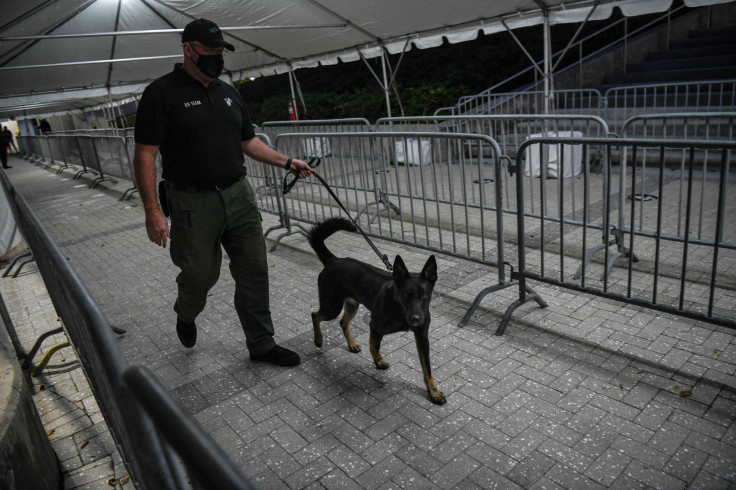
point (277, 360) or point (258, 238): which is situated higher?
point (258, 238)

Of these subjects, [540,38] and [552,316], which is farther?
[540,38]

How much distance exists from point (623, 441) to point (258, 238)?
267cm

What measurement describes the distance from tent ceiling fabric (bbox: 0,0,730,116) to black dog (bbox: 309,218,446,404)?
7.31 meters

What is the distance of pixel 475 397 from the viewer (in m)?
3.35

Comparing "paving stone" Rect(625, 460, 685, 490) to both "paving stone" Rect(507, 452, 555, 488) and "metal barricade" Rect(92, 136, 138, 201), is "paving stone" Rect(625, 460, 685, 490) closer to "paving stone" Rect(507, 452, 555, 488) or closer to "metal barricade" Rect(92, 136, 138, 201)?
"paving stone" Rect(507, 452, 555, 488)

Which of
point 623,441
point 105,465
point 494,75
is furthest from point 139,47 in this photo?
point 623,441

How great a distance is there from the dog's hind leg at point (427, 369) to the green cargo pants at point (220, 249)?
1.28 meters

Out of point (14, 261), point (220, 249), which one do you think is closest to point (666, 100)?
point (220, 249)

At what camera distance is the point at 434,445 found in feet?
9.66

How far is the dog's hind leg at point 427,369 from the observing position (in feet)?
10.7

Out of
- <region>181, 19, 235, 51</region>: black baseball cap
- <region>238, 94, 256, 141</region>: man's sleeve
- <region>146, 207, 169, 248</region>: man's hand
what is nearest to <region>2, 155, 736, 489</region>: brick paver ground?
<region>146, 207, 169, 248</region>: man's hand

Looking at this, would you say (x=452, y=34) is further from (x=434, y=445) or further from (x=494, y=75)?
(x=434, y=445)

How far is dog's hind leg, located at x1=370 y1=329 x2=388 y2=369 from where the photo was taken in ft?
11.6

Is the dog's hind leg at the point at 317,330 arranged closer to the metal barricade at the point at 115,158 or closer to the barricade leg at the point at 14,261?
the barricade leg at the point at 14,261
